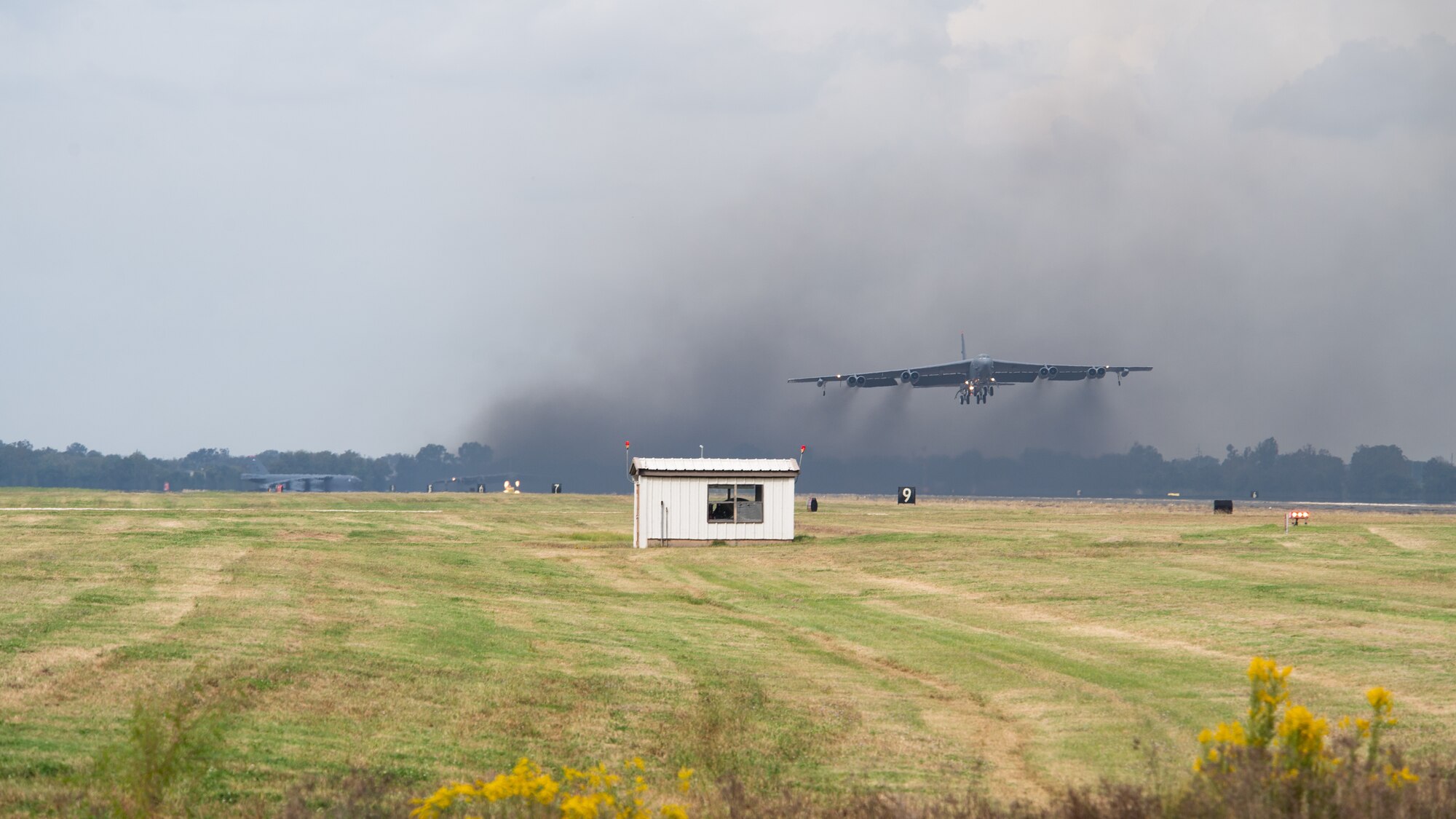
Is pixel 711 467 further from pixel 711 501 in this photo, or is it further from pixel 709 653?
pixel 709 653

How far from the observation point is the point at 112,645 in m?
15.4

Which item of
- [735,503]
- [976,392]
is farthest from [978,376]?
[735,503]

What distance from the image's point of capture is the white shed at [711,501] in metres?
42.4

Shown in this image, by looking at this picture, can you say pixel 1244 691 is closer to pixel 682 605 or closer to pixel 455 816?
pixel 455 816

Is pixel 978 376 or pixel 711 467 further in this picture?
pixel 978 376

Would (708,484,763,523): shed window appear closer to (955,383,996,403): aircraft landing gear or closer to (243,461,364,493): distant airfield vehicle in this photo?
(955,383,996,403): aircraft landing gear

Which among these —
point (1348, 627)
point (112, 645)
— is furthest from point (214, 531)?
point (1348, 627)

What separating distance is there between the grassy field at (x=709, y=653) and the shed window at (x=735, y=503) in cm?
567

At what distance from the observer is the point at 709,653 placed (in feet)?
59.1

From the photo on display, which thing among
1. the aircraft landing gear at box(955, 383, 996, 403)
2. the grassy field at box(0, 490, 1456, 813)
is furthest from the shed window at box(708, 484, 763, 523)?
the aircraft landing gear at box(955, 383, 996, 403)

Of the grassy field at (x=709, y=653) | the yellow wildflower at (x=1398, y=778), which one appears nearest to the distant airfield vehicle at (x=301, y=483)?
the grassy field at (x=709, y=653)

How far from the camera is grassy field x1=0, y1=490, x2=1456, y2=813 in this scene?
37.0 feet

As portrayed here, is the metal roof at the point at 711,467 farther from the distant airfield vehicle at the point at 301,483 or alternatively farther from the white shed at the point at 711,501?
the distant airfield vehicle at the point at 301,483

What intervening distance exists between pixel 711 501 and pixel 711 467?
3.92 feet
